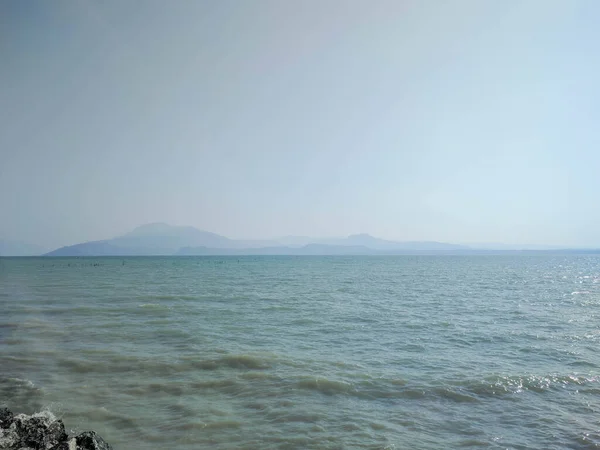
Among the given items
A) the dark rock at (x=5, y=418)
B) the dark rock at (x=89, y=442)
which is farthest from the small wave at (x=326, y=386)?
the dark rock at (x=5, y=418)

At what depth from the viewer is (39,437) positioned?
7.27m

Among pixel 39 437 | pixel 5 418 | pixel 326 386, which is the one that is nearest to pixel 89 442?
pixel 39 437

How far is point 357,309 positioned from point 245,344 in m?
13.6

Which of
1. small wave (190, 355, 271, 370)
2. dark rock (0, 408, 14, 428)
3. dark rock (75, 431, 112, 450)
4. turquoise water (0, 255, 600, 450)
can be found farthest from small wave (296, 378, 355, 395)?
dark rock (0, 408, 14, 428)

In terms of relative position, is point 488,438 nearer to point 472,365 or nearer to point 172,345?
point 472,365

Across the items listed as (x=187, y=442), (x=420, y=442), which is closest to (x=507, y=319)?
(x=420, y=442)

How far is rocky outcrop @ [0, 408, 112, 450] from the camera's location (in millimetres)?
6988

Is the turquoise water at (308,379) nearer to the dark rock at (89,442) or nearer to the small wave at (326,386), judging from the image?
the small wave at (326,386)

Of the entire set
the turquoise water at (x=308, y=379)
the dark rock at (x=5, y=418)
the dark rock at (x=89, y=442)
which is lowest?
the turquoise water at (x=308, y=379)

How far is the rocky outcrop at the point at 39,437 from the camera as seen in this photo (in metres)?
6.99

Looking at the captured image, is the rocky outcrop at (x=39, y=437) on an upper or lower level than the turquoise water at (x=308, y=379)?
upper

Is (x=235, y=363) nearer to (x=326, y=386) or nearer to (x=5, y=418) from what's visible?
(x=326, y=386)

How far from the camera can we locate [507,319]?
25531mm

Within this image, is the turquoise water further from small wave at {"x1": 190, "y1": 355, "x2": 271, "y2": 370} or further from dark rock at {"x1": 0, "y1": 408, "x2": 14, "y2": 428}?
dark rock at {"x1": 0, "y1": 408, "x2": 14, "y2": 428}
